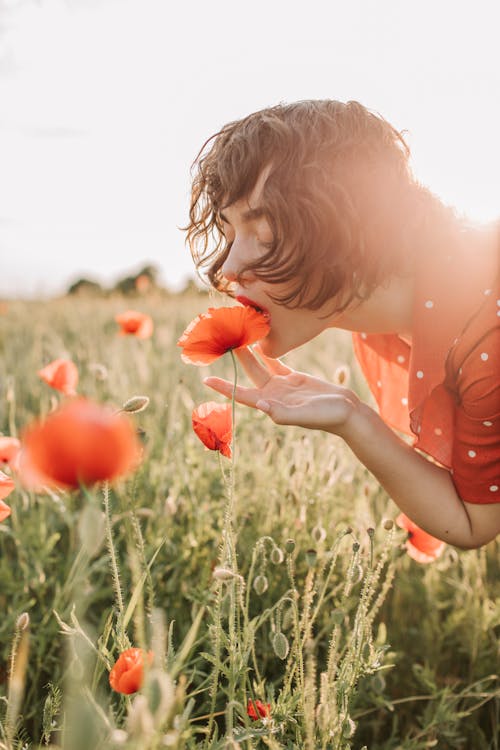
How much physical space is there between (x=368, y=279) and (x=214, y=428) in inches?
17.1

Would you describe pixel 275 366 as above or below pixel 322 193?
below

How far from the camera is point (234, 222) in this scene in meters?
1.37

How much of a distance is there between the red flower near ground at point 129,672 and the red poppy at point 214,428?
14.9 inches

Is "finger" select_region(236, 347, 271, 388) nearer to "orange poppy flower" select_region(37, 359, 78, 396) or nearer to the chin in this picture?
the chin

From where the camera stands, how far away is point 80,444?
61 centimetres

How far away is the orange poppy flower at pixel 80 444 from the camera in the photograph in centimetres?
60

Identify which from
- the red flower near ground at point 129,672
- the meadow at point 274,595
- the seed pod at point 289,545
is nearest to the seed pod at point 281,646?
the meadow at point 274,595

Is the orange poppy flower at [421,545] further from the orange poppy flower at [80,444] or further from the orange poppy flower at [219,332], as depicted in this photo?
the orange poppy flower at [80,444]

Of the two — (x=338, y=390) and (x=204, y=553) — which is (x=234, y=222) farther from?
(x=204, y=553)

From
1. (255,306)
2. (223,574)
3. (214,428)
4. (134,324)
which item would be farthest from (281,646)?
(134,324)

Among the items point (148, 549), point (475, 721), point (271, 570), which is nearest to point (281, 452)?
point (271, 570)

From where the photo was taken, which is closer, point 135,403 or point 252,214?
point 135,403

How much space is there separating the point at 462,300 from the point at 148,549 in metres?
0.83

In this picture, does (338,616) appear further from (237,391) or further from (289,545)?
(237,391)
